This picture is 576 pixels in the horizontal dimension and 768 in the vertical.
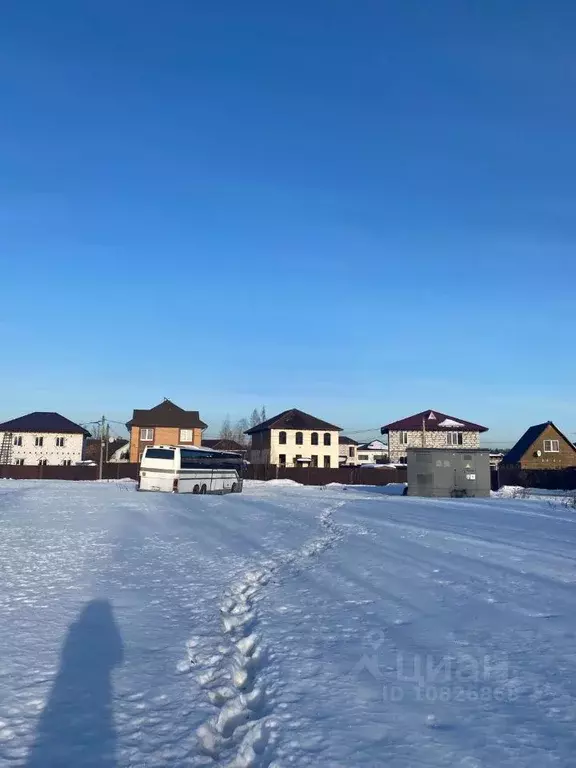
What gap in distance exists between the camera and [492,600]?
848 centimetres

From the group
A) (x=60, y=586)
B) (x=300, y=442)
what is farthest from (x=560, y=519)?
(x=300, y=442)

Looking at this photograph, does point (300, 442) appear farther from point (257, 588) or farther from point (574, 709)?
point (574, 709)

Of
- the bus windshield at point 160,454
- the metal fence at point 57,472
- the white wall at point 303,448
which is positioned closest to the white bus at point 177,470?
the bus windshield at point 160,454

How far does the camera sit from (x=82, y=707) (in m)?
5.22

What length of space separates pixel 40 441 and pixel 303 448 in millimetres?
29613

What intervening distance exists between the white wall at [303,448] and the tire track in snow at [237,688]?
62.1 meters

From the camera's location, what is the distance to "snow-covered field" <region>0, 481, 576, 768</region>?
4.61m

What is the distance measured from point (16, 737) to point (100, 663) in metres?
1.62

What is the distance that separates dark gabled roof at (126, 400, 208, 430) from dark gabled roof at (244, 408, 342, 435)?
861 centimetres

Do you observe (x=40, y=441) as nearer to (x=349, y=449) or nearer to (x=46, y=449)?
(x=46, y=449)

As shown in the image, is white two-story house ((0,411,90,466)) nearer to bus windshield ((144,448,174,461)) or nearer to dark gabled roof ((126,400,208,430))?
dark gabled roof ((126,400,208,430))

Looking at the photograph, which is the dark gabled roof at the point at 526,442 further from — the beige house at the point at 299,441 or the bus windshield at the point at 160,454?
the bus windshield at the point at 160,454

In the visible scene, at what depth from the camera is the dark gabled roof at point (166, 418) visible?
7475cm

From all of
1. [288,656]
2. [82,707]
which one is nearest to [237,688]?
[288,656]
